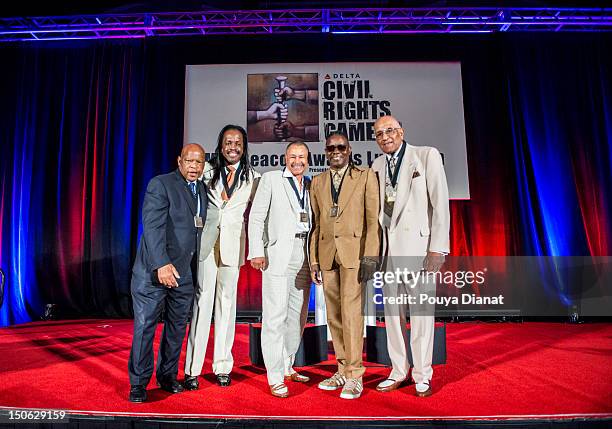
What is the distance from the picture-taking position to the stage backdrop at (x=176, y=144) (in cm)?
666

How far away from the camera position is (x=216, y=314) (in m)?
3.13

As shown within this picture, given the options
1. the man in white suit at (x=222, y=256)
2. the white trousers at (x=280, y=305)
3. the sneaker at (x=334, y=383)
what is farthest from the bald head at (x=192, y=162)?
the sneaker at (x=334, y=383)

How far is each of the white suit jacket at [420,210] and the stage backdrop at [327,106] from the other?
3.47m

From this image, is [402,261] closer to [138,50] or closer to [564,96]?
[564,96]

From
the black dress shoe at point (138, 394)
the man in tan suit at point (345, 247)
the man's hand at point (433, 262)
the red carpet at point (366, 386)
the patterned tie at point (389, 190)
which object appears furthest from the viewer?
A: the patterned tie at point (389, 190)

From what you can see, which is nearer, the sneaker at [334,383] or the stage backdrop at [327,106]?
the sneaker at [334,383]

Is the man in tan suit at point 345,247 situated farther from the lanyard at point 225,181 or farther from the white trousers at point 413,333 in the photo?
the lanyard at point 225,181

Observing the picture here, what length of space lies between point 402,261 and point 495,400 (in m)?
0.93

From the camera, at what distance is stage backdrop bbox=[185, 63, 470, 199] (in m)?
6.47

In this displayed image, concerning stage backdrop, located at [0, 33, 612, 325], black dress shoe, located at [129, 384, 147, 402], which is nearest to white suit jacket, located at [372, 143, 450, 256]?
black dress shoe, located at [129, 384, 147, 402]

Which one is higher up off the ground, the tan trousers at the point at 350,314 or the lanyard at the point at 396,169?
the lanyard at the point at 396,169

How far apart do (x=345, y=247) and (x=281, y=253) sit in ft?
1.33

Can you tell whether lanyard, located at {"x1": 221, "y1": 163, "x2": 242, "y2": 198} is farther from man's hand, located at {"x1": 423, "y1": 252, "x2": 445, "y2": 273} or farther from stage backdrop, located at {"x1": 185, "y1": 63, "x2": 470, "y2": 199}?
stage backdrop, located at {"x1": 185, "y1": 63, "x2": 470, "y2": 199}

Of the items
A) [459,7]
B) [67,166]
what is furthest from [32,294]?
[459,7]
